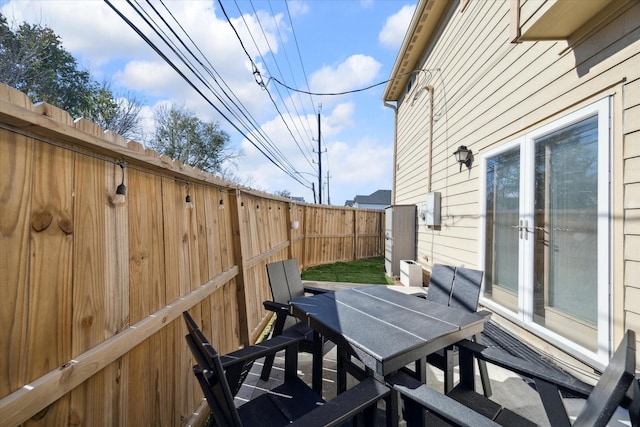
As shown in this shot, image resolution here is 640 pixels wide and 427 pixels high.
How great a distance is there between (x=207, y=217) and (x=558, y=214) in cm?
298

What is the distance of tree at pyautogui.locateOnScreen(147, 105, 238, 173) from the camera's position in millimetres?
15836

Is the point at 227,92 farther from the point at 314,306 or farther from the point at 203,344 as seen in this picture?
the point at 203,344

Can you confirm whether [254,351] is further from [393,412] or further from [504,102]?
[504,102]

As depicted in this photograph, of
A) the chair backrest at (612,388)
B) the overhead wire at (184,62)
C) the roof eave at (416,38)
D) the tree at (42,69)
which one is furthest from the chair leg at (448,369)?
the tree at (42,69)

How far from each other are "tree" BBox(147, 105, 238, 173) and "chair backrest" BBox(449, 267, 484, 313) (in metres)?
16.0

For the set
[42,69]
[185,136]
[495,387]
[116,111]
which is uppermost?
[42,69]

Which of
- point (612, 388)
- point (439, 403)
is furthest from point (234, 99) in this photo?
point (612, 388)

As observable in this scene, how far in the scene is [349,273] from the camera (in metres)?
7.26

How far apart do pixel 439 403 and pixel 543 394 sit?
2.10 ft

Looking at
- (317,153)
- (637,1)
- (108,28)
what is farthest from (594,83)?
(317,153)

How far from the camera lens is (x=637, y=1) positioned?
6.31 ft

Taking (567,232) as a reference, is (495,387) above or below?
below

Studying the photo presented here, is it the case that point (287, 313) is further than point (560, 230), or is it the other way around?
point (560, 230)

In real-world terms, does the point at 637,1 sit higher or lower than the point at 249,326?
higher
